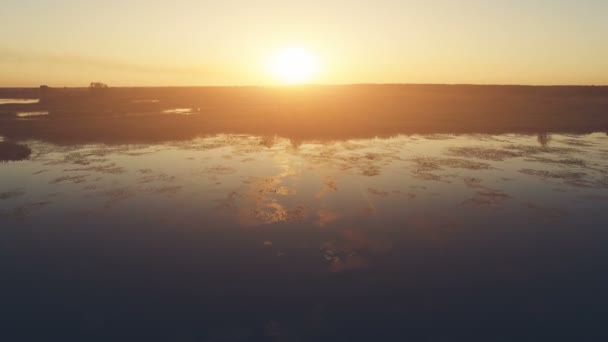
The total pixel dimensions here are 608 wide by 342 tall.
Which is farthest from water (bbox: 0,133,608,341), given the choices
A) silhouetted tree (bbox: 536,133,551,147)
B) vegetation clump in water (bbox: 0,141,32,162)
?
silhouetted tree (bbox: 536,133,551,147)

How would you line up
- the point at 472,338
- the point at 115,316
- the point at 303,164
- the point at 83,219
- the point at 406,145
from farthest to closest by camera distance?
the point at 406,145, the point at 303,164, the point at 83,219, the point at 115,316, the point at 472,338

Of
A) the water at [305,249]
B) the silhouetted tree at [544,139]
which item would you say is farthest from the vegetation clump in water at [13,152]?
the silhouetted tree at [544,139]

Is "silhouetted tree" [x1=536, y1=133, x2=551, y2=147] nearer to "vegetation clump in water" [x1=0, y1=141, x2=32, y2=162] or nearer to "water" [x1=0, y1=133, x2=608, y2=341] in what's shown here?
"water" [x1=0, y1=133, x2=608, y2=341]

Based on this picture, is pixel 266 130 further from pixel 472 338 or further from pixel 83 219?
pixel 472 338

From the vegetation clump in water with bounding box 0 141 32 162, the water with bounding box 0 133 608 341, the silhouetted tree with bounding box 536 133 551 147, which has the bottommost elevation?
the water with bounding box 0 133 608 341

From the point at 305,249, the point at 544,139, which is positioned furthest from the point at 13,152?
the point at 544,139

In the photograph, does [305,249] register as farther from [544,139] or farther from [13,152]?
[544,139]

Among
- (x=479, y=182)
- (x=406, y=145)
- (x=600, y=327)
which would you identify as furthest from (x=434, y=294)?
(x=406, y=145)

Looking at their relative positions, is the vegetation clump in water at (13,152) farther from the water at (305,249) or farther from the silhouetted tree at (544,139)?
the silhouetted tree at (544,139)
